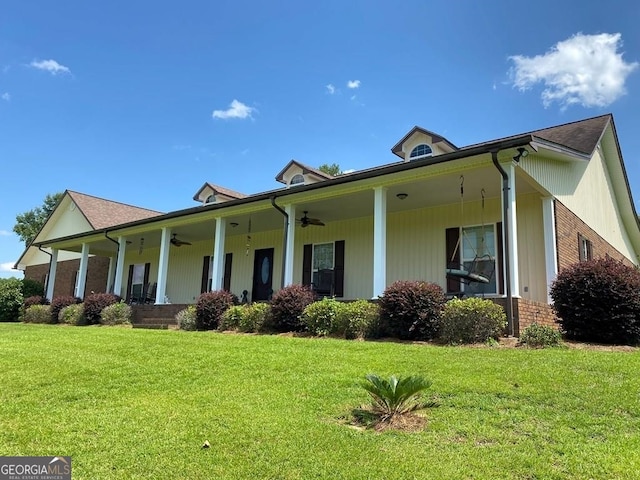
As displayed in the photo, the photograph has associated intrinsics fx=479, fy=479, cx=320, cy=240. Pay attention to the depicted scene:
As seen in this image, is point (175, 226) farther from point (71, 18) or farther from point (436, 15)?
point (436, 15)

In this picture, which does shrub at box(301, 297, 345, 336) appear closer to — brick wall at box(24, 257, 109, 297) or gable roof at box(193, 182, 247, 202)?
gable roof at box(193, 182, 247, 202)

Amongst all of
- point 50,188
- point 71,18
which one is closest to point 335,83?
point 71,18

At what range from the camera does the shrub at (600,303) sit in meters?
8.39

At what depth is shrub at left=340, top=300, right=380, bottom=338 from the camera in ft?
31.4

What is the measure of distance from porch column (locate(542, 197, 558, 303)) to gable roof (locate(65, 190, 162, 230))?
2153cm

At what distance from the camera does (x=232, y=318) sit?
12.4 meters

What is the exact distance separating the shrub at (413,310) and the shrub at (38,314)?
51.1 ft

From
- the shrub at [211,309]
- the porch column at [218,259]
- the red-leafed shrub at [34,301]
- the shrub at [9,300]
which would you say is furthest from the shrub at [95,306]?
the shrub at [9,300]

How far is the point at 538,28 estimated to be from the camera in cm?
1496

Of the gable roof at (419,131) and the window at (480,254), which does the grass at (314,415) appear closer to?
the window at (480,254)

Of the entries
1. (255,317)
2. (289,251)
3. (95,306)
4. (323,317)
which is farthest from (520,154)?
(95,306)

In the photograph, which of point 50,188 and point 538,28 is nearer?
point 538,28

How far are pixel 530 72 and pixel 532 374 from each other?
47.4 ft

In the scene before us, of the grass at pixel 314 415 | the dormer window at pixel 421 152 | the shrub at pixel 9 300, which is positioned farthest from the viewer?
the shrub at pixel 9 300
